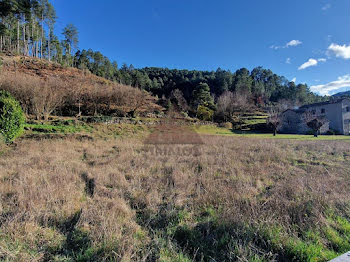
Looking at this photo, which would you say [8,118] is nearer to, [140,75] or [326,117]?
[326,117]

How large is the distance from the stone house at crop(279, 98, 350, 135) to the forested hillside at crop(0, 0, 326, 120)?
39.3 ft

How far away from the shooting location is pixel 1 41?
38.2 metres

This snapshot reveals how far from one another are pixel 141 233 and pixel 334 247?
281cm

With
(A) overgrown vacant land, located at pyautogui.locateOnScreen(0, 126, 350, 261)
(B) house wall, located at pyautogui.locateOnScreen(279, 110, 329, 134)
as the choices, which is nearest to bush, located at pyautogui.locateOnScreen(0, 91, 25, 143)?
(A) overgrown vacant land, located at pyautogui.locateOnScreen(0, 126, 350, 261)

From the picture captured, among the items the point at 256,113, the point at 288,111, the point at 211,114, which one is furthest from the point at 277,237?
the point at 256,113

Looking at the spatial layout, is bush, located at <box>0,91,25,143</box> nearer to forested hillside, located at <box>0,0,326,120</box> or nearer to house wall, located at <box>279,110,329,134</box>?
forested hillside, located at <box>0,0,326,120</box>

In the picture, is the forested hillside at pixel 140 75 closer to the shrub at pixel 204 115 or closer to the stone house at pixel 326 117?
the shrub at pixel 204 115

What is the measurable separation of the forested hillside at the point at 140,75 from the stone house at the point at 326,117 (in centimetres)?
1197

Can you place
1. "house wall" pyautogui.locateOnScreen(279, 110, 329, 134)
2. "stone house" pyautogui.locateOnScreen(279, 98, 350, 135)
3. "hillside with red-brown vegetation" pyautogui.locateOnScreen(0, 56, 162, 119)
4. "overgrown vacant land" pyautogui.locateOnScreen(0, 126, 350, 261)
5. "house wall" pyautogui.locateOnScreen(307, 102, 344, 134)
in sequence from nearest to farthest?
"overgrown vacant land" pyautogui.locateOnScreen(0, 126, 350, 261) → "hillside with red-brown vegetation" pyautogui.locateOnScreen(0, 56, 162, 119) → "stone house" pyautogui.locateOnScreen(279, 98, 350, 135) → "house wall" pyautogui.locateOnScreen(307, 102, 344, 134) → "house wall" pyautogui.locateOnScreen(279, 110, 329, 134)

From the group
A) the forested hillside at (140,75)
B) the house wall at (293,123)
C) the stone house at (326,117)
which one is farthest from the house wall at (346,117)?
the forested hillside at (140,75)

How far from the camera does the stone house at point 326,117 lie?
29.6m

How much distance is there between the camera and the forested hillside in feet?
123

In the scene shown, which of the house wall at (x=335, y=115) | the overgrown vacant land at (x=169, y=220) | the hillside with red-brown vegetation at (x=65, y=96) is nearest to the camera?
the overgrown vacant land at (x=169, y=220)

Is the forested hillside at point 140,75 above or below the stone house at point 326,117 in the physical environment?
above
